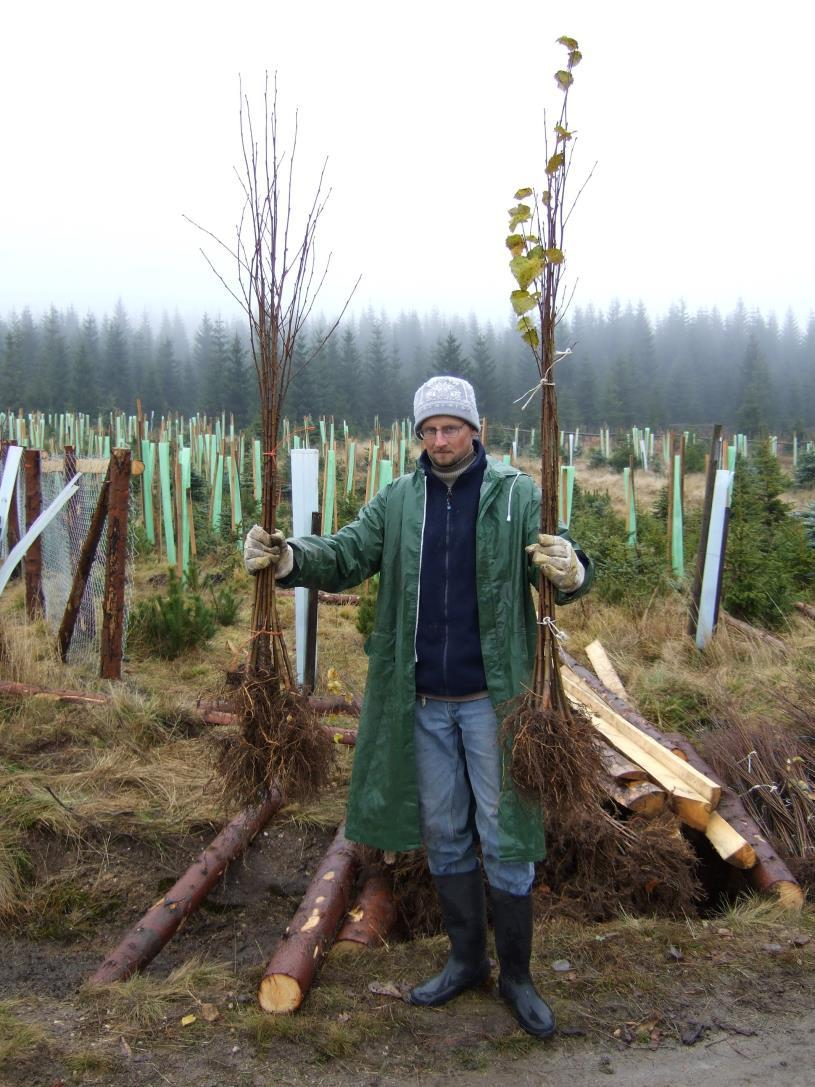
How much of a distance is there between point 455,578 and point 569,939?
1426 millimetres

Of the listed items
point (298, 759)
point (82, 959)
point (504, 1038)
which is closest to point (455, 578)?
point (298, 759)

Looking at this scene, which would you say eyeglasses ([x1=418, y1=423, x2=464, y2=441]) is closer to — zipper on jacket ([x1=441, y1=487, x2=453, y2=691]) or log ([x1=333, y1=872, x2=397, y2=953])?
zipper on jacket ([x1=441, y1=487, x2=453, y2=691])

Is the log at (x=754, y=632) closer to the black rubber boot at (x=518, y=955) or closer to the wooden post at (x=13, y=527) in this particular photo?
the black rubber boot at (x=518, y=955)

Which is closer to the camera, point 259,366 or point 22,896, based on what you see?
point 259,366

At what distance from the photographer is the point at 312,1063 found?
218 centimetres

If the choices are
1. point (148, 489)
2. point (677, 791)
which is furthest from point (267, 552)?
point (148, 489)

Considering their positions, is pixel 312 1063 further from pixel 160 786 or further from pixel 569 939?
pixel 160 786

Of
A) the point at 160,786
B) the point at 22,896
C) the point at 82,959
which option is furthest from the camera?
the point at 160,786

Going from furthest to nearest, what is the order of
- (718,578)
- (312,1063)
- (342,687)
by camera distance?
(718,578), (342,687), (312,1063)

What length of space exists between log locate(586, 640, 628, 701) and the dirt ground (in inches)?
81.0

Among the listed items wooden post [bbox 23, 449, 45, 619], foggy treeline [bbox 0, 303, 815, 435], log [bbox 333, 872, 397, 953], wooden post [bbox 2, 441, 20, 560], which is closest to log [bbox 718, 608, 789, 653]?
log [bbox 333, 872, 397, 953]

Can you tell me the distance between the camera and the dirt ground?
215 centimetres

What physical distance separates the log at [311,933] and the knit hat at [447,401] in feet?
5.60

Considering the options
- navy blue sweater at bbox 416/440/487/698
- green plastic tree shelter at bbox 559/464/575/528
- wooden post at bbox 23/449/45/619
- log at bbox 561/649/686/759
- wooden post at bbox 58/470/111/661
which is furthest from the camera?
green plastic tree shelter at bbox 559/464/575/528
